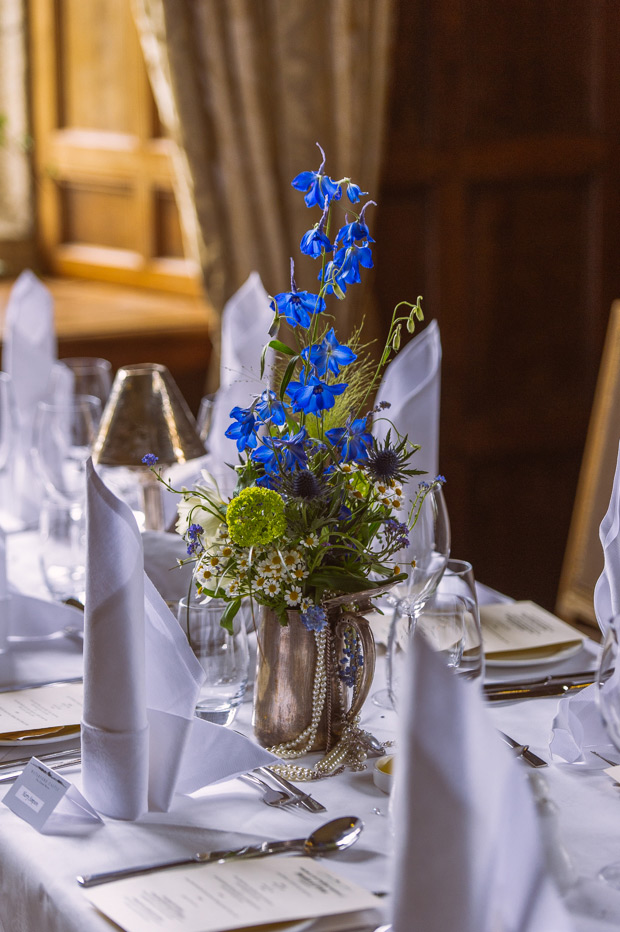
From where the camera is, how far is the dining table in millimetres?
859

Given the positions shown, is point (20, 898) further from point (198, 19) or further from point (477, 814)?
point (198, 19)

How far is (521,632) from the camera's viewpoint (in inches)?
54.3

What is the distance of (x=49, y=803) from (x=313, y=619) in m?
0.26

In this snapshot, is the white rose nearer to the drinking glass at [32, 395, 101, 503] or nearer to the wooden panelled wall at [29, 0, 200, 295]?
the drinking glass at [32, 395, 101, 503]

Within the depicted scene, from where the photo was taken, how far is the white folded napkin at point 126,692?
0.97 meters

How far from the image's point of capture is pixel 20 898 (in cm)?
94

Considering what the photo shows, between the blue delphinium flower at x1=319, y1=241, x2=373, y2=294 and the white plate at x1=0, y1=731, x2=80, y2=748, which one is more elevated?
the blue delphinium flower at x1=319, y1=241, x2=373, y2=294

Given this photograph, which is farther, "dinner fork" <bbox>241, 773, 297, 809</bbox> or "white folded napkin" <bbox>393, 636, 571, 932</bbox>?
"dinner fork" <bbox>241, 773, 297, 809</bbox>

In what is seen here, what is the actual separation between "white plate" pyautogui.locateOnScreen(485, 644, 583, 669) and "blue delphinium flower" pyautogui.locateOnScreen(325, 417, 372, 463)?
1.18ft

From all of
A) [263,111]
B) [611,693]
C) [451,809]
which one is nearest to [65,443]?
[611,693]

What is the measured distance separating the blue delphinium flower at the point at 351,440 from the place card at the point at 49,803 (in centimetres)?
35

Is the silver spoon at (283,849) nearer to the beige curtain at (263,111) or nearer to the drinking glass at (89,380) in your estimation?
the drinking glass at (89,380)

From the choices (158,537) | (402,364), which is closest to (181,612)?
(158,537)

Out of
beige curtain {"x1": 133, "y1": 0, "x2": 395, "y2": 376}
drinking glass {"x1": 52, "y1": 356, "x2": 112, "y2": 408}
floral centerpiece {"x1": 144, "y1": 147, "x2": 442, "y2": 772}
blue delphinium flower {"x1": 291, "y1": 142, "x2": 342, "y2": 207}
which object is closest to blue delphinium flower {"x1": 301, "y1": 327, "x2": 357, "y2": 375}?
floral centerpiece {"x1": 144, "y1": 147, "x2": 442, "y2": 772}
